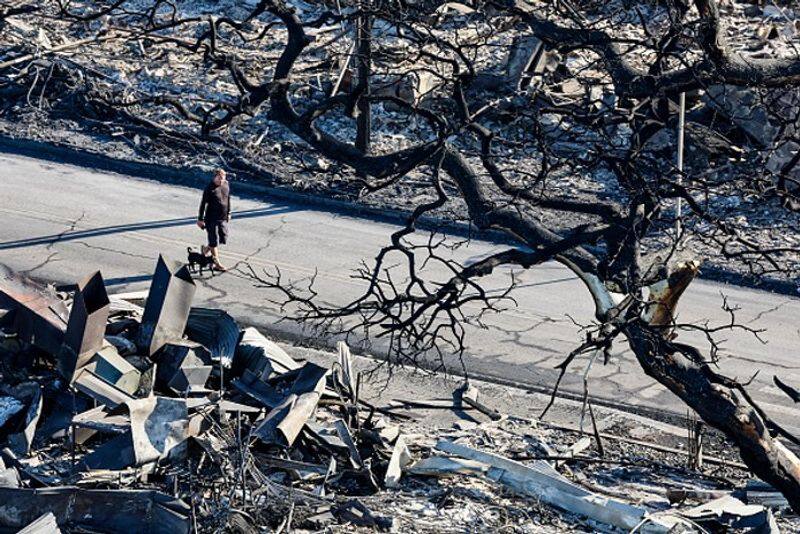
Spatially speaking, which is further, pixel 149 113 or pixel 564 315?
pixel 149 113

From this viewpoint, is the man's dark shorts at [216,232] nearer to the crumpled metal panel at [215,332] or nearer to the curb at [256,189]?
the curb at [256,189]

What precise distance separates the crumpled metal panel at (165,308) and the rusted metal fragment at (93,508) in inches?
117

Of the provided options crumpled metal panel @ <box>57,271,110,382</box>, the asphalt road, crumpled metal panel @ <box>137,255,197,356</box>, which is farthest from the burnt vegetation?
crumpled metal panel @ <box>57,271,110,382</box>

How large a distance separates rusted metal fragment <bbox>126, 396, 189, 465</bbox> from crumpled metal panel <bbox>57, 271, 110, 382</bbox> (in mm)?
1050

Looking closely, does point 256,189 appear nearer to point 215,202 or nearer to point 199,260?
point 215,202

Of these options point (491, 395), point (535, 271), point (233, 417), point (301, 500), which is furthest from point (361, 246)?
point (301, 500)

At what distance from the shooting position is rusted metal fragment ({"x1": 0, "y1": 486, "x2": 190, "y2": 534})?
304 inches

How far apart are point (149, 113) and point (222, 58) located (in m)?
13.3

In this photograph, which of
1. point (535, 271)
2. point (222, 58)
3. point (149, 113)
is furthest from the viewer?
point (149, 113)

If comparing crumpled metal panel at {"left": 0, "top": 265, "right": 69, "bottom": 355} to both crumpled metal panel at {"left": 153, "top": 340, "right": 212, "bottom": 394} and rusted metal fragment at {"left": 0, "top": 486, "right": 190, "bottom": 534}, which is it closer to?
crumpled metal panel at {"left": 153, "top": 340, "right": 212, "bottom": 394}

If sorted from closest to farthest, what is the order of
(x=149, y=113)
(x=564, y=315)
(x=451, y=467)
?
(x=451, y=467)
(x=564, y=315)
(x=149, y=113)

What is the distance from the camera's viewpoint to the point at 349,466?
927cm

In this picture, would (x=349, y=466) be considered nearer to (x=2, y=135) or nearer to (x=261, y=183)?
(x=261, y=183)

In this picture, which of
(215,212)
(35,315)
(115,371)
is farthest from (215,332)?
(215,212)
